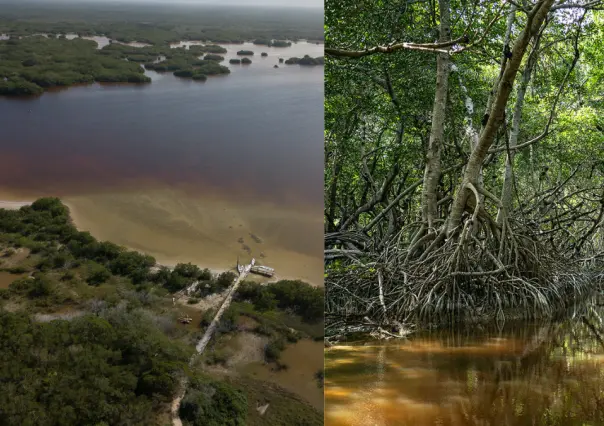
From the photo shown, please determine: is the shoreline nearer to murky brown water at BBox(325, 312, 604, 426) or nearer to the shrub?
the shrub

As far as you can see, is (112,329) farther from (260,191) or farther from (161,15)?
(161,15)

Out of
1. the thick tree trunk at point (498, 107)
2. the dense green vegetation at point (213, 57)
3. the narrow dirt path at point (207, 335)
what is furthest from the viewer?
the thick tree trunk at point (498, 107)

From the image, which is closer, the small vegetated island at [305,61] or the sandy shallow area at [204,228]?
the sandy shallow area at [204,228]

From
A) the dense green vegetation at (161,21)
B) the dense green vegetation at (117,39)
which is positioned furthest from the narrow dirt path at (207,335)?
the dense green vegetation at (161,21)

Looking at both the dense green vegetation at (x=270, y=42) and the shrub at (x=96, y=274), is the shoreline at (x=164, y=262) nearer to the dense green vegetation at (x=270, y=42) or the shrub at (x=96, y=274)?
the shrub at (x=96, y=274)

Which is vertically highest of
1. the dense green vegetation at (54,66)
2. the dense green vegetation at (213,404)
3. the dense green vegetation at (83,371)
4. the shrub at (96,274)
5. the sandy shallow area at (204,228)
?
the dense green vegetation at (54,66)

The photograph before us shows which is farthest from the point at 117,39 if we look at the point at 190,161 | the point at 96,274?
the point at 96,274
